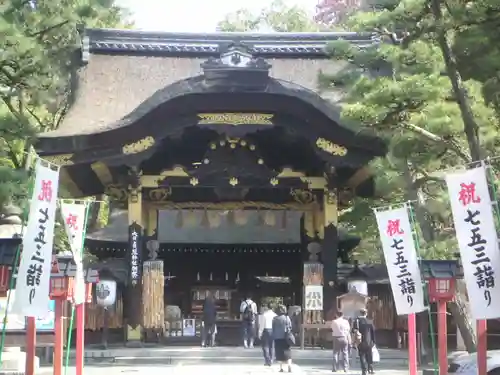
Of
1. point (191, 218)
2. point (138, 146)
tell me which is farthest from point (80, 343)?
point (191, 218)

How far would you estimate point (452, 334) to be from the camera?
1769 cm

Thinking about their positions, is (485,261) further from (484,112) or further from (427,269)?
(484,112)

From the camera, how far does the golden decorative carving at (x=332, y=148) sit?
623 inches

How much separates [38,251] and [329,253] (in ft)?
29.4

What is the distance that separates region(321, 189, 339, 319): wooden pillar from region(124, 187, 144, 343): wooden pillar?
155 inches

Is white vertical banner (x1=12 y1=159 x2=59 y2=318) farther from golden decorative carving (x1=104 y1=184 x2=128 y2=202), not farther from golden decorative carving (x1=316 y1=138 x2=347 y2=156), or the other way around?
golden decorative carving (x1=104 y1=184 x2=128 y2=202)

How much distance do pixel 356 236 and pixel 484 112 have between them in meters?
8.94

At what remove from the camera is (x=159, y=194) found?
57.6ft

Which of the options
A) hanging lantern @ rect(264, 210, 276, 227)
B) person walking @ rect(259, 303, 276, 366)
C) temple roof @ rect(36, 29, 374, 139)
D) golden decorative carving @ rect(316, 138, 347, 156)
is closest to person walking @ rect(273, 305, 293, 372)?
person walking @ rect(259, 303, 276, 366)

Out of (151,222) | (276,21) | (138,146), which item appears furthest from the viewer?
(276,21)

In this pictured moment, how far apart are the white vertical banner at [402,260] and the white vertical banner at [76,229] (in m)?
4.29

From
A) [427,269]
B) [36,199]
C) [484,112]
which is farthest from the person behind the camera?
[484,112]

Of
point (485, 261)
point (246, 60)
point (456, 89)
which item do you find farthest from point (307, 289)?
point (485, 261)

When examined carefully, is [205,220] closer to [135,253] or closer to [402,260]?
[135,253]
